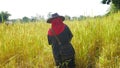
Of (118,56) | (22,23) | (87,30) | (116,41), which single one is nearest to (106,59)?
(118,56)

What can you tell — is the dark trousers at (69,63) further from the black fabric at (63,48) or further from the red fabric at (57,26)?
the red fabric at (57,26)

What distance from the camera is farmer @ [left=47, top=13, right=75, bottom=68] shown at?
486cm

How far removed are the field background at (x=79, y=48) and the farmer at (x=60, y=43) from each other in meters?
0.18

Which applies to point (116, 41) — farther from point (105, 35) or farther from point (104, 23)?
point (104, 23)

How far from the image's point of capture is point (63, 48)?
4.90 metres

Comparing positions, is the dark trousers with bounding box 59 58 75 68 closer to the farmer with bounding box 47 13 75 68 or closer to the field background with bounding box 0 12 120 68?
the farmer with bounding box 47 13 75 68

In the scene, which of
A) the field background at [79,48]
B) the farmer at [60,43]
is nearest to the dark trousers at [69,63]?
the farmer at [60,43]

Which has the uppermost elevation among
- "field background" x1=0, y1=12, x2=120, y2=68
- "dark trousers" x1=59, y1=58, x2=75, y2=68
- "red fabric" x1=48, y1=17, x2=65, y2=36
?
"red fabric" x1=48, y1=17, x2=65, y2=36

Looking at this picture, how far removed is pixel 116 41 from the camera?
4980 millimetres

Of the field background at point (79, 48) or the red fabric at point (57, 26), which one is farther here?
the red fabric at point (57, 26)

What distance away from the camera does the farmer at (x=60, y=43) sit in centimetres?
486

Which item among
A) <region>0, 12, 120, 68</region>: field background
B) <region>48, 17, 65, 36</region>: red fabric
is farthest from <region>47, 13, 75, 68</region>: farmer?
<region>0, 12, 120, 68</region>: field background

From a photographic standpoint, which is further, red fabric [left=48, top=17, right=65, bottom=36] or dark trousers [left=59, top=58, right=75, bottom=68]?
red fabric [left=48, top=17, right=65, bottom=36]

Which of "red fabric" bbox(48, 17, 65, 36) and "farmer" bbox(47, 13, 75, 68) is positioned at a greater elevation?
"red fabric" bbox(48, 17, 65, 36)
